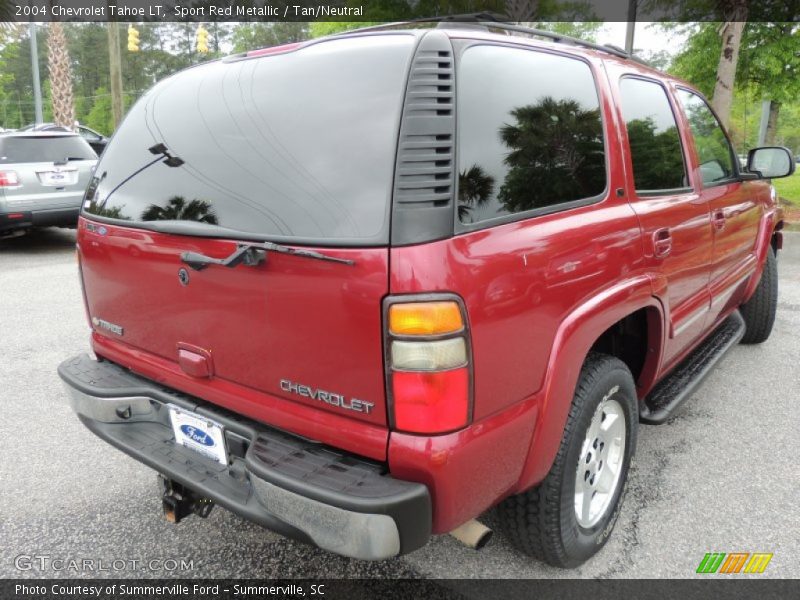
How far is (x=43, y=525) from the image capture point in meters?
2.61

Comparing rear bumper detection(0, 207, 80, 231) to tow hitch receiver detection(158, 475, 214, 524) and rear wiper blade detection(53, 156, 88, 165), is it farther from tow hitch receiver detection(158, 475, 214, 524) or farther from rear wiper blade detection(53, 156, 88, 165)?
tow hitch receiver detection(158, 475, 214, 524)

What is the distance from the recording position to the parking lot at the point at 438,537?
7.77ft

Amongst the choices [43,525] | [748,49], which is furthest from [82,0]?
[43,525]

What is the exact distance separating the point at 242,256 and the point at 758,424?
10.4ft

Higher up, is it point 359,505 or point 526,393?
point 526,393

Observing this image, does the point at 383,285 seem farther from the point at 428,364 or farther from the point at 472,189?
the point at 472,189

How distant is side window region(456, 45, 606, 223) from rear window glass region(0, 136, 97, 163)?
824 centimetres

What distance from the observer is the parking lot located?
2.37 metres

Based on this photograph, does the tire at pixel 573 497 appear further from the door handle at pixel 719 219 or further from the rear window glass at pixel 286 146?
the door handle at pixel 719 219

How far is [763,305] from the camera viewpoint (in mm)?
4719

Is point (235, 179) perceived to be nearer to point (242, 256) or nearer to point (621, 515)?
point (242, 256)

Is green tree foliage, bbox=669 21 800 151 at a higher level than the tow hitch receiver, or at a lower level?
higher

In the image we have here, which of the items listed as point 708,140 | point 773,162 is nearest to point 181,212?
point 708,140

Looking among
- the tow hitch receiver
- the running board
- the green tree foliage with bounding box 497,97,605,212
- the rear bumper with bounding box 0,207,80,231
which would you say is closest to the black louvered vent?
the green tree foliage with bounding box 497,97,605,212
